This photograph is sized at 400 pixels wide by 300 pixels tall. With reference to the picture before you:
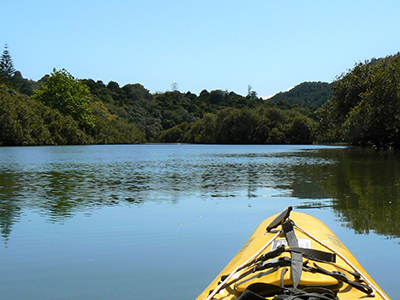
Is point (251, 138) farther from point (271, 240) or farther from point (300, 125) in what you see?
point (271, 240)

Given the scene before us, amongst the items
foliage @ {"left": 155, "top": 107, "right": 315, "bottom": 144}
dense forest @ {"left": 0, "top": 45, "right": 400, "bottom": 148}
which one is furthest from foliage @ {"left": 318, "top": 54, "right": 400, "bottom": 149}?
foliage @ {"left": 155, "top": 107, "right": 315, "bottom": 144}

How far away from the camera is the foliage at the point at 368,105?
2909cm

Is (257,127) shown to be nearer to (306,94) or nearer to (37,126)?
(37,126)

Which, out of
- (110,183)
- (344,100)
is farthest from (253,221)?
(344,100)

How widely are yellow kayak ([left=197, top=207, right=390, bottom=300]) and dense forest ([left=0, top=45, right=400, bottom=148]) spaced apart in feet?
91.0

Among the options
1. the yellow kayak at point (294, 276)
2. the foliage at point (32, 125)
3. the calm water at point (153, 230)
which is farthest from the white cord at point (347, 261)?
the foliage at point (32, 125)

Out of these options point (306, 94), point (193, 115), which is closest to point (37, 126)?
point (193, 115)

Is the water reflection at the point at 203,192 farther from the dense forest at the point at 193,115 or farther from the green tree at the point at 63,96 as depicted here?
the green tree at the point at 63,96

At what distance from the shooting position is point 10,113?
51.3 metres

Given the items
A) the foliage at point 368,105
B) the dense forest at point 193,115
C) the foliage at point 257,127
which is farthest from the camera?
the foliage at point 257,127

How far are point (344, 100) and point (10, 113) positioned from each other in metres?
37.9

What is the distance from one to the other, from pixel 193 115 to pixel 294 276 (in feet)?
419

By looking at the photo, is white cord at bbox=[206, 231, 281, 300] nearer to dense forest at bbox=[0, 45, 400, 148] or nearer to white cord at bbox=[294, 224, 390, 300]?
white cord at bbox=[294, 224, 390, 300]

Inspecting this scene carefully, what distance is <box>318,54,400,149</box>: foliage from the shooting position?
29.1m
